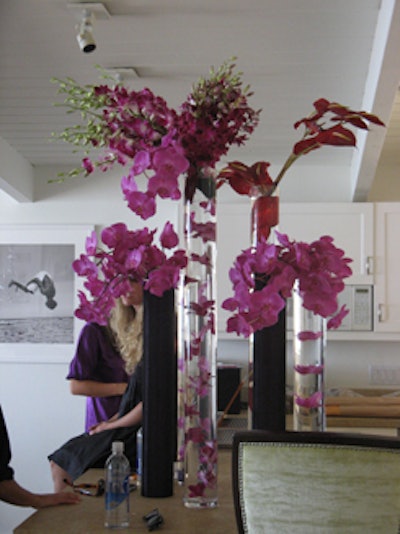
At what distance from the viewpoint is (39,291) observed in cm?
566

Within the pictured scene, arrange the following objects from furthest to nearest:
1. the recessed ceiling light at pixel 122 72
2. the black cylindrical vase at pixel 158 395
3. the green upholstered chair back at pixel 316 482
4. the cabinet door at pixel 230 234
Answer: the cabinet door at pixel 230 234 → the recessed ceiling light at pixel 122 72 → the black cylindrical vase at pixel 158 395 → the green upholstered chair back at pixel 316 482

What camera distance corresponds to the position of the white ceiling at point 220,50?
2961 mm

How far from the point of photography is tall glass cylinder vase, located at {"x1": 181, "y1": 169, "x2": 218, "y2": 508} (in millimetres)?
1936

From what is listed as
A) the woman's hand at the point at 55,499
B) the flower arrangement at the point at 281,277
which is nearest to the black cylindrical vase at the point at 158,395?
the woman's hand at the point at 55,499

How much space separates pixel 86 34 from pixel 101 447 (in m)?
1.46

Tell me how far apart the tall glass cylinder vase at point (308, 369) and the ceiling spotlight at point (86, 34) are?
145cm

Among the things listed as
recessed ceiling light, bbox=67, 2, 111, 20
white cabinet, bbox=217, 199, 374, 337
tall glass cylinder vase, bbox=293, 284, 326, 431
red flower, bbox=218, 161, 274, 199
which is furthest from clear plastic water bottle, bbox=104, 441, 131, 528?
white cabinet, bbox=217, 199, 374, 337

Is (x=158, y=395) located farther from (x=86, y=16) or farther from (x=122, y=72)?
(x=122, y=72)

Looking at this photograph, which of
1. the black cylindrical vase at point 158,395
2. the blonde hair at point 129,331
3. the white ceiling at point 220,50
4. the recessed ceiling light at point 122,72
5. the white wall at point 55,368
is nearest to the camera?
the black cylindrical vase at point 158,395

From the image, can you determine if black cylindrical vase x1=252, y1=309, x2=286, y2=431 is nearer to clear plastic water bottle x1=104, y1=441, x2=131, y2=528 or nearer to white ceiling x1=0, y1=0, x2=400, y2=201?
clear plastic water bottle x1=104, y1=441, x2=131, y2=528

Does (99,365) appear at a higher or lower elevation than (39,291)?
lower

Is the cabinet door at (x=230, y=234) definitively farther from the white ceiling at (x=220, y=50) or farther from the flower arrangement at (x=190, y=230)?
the flower arrangement at (x=190, y=230)

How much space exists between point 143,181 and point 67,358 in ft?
4.50

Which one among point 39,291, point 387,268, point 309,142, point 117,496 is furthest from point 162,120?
point 39,291
